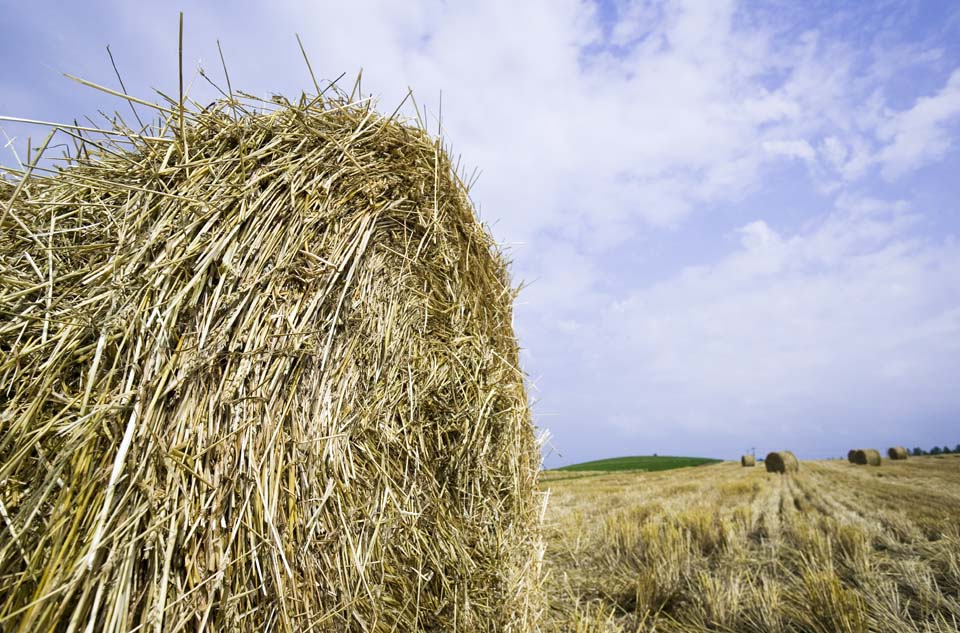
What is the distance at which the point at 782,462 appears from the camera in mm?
16297

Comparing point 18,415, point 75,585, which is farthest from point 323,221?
point 75,585

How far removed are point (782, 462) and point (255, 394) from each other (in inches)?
713

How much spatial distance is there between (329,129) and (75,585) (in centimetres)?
175

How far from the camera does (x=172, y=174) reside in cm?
184

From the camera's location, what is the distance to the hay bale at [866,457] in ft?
59.0

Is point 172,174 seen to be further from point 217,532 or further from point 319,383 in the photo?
point 217,532

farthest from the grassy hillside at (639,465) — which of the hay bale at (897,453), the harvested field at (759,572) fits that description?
the harvested field at (759,572)

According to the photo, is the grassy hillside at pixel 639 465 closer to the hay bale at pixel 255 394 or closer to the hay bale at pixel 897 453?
the hay bale at pixel 897 453

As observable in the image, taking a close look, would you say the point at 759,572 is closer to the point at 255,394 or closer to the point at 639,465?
the point at 255,394

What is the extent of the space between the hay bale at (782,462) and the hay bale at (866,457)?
3625 mm

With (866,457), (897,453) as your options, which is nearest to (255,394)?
(866,457)

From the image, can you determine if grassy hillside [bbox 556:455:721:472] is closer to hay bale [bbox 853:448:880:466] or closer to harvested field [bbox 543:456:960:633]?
hay bale [bbox 853:448:880:466]

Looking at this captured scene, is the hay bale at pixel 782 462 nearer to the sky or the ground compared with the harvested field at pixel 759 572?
nearer to the sky

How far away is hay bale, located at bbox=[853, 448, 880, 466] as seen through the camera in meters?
18.0
